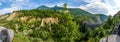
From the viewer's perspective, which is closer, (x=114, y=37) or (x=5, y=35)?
(x=114, y=37)

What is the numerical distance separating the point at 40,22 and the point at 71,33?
11981 centimetres

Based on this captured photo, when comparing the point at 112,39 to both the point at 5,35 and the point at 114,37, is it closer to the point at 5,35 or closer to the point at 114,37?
the point at 114,37

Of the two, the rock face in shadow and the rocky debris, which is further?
the rock face in shadow

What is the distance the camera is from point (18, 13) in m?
181

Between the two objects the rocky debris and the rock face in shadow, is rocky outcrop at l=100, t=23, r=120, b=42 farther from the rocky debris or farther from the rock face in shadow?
the rock face in shadow

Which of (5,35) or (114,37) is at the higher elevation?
(114,37)

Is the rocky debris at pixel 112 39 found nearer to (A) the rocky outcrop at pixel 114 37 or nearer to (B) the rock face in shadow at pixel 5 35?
(A) the rocky outcrop at pixel 114 37

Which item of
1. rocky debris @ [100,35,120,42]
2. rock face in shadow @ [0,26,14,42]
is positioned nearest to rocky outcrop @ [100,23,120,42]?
rocky debris @ [100,35,120,42]

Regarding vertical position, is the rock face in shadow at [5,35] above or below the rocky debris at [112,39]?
below

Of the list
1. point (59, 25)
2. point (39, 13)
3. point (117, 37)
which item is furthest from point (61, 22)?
point (39, 13)

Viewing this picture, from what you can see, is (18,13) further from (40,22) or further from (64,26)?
(64,26)

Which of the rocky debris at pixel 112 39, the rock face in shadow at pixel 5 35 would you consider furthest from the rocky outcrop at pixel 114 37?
the rock face in shadow at pixel 5 35

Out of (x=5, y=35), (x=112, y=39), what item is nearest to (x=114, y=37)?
(x=112, y=39)

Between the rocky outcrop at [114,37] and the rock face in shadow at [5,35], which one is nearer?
the rocky outcrop at [114,37]
